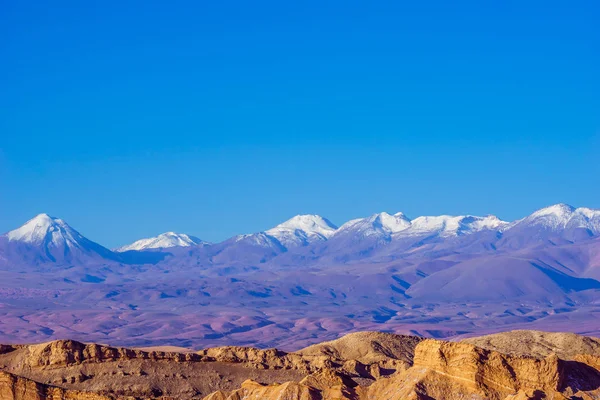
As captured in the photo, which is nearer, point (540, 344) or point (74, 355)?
point (74, 355)

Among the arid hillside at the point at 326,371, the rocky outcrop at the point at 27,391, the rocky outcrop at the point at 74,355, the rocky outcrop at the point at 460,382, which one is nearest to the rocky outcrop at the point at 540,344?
the arid hillside at the point at 326,371

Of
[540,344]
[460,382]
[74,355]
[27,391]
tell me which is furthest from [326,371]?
[540,344]

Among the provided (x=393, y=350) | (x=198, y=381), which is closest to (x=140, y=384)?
(x=198, y=381)

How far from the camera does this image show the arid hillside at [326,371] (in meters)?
44.2

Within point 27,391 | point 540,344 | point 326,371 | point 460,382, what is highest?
point 27,391

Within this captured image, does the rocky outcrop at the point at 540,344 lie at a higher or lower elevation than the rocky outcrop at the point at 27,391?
lower

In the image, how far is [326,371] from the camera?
2007 inches

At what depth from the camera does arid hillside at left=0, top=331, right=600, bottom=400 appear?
4419cm

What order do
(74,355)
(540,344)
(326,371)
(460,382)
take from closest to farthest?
(460,382)
(326,371)
(74,355)
(540,344)

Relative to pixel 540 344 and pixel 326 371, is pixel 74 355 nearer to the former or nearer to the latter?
pixel 326 371

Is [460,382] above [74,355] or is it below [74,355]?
below

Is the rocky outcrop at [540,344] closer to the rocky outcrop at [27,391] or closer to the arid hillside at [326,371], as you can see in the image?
the arid hillside at [326,371]

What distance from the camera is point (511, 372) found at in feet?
147

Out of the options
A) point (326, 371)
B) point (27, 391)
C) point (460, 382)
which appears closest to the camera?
point (460, 382)
